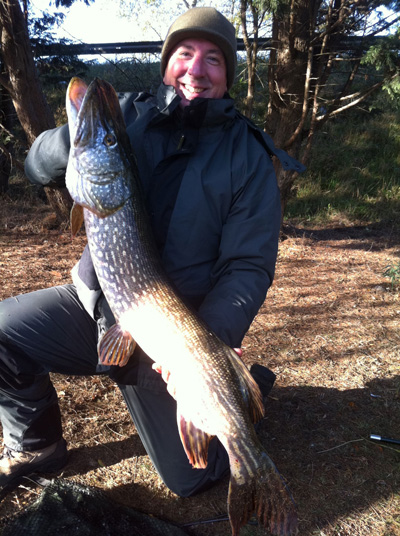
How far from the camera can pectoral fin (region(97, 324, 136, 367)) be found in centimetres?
218

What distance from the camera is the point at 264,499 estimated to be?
1.85 meters

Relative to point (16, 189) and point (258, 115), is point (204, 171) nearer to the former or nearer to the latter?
point (16, 189)

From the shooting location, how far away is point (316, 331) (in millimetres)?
4281

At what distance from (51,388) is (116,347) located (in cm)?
75

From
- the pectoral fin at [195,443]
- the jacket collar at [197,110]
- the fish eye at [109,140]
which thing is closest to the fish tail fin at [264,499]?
the pectoral fin at [195,443]

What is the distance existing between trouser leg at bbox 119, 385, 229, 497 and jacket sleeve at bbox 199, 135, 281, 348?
62 centimetres

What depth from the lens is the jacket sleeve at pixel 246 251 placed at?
2258 millimetres

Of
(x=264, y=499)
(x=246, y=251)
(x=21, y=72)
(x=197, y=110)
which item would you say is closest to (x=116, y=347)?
(x=246, y=251)

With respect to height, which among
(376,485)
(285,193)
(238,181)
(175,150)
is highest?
(175,150)

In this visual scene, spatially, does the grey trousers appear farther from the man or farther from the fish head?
the fish head

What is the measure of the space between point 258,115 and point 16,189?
20.8ft

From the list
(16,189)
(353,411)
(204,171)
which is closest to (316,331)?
(353,411)

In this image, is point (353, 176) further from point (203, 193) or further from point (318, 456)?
point (203, 193)

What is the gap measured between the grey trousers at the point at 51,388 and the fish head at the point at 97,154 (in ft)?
2.35
